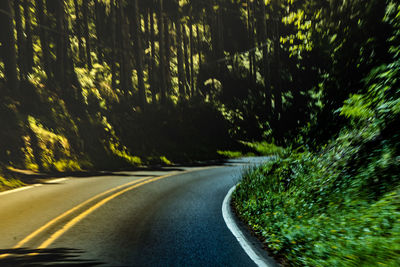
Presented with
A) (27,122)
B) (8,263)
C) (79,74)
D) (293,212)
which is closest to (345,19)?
(293,212)

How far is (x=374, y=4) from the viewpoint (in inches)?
390

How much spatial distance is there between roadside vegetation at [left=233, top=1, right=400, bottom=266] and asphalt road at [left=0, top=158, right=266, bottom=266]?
0.85 meters

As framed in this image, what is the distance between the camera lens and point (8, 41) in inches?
875

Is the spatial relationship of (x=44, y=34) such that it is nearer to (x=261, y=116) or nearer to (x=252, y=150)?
(x=252, y=150)

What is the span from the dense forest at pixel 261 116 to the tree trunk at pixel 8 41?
0.08 m

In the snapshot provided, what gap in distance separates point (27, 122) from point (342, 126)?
16810 mm

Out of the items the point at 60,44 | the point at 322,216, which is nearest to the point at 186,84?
the point at 60,44

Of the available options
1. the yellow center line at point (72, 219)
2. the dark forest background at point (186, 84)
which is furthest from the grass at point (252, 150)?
the yellow center line at point (72, 219)

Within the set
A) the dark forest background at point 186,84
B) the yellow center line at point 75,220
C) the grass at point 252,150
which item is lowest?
the yellow center line at point 75,220

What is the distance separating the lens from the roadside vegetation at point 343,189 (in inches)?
200

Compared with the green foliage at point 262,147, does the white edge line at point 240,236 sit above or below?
below

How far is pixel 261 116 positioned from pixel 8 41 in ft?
90.8

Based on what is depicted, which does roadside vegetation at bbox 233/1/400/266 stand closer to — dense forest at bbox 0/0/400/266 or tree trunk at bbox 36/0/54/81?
dense forest at bbox 0/0/400/266

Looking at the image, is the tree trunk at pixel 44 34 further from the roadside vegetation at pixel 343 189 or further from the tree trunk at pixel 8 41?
the roadside vegetation at pixel 343 189
